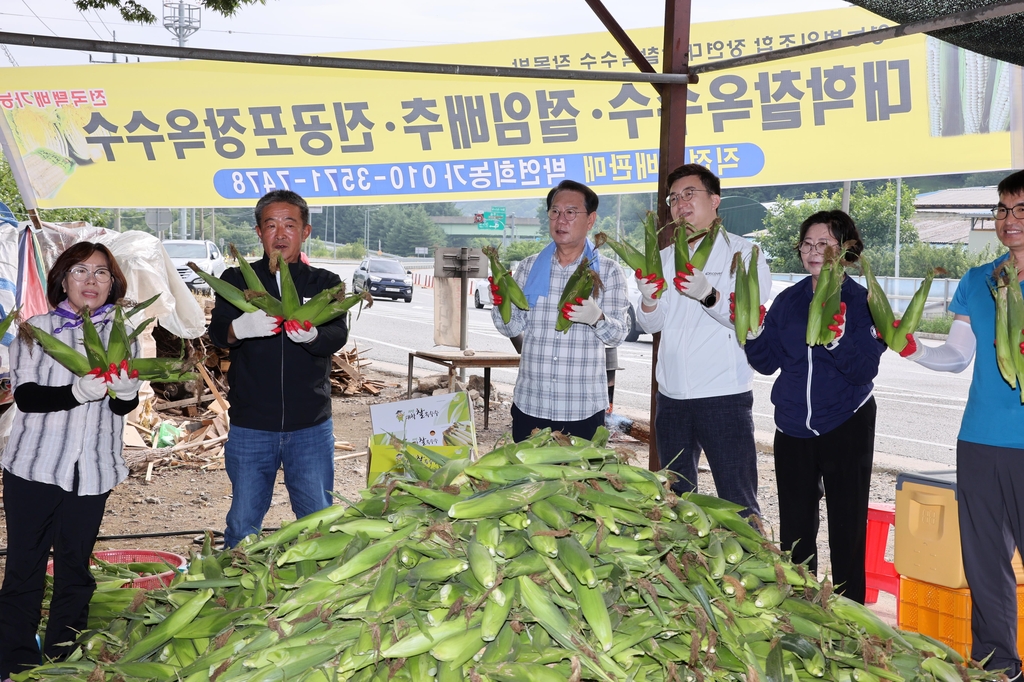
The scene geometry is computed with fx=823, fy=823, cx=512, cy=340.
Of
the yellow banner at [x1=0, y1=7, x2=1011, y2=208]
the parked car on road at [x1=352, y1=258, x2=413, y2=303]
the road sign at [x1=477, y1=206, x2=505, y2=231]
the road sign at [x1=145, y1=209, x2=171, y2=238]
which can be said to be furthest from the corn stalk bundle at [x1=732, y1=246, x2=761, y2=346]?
the road sign at [x1=477, y1=206, x2=505, y2=231]

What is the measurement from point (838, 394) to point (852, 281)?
0.46 meters

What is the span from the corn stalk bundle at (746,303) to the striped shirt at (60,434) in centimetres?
239

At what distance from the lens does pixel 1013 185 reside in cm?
290

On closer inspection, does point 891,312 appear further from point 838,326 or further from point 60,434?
point 60,434

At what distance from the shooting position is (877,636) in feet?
5.86

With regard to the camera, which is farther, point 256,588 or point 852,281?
point 852,281

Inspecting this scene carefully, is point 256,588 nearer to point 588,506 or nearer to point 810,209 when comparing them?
point 588,506

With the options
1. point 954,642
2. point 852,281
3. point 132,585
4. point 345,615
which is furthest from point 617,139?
point 345,615

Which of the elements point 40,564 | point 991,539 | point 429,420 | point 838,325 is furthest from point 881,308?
point 40,564

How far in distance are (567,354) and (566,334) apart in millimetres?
88

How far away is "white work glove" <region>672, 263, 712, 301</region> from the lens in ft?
10.4

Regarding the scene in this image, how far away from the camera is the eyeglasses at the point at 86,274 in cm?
303

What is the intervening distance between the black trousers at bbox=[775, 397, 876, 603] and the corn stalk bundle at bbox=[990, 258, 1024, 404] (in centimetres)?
52

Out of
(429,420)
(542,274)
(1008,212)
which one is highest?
(1008,212)
